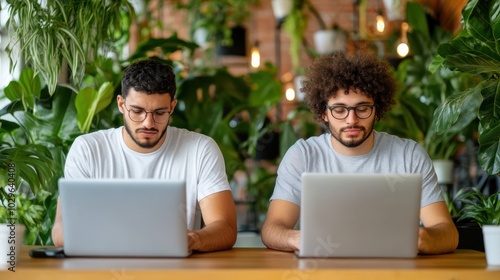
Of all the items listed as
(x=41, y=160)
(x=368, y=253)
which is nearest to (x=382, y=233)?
(x=368, y=253)

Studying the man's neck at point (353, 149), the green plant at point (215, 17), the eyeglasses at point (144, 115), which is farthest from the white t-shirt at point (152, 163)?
the green plant at point (215, 17)

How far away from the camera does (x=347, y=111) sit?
2756mm

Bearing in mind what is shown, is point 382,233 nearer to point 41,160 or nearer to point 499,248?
point 499,248

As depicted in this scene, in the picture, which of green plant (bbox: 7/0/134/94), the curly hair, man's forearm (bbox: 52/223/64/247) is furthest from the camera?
A: green plant (bbox: 7/0/134/94)

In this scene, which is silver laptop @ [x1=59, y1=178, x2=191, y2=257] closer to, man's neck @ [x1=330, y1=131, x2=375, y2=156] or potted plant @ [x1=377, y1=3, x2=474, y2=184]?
man's neck @ [x1=330, y1=131, x2=375, y2=156]

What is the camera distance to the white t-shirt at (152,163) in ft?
9.31

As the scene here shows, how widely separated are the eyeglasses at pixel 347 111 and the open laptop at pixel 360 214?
60 centimetres

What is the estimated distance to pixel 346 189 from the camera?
2162mm

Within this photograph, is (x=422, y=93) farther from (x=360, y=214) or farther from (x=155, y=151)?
(x=360, y=214)

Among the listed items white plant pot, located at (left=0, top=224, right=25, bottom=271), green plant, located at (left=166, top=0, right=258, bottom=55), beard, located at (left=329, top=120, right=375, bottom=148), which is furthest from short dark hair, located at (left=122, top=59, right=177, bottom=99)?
green plant, located at (left=166, top=0, right=258, bottom=55)

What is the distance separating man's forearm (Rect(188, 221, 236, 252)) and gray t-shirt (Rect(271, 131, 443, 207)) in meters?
0.25

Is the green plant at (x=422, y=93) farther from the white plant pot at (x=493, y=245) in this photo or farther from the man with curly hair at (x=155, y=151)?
the white plant pot at (x=493, y=245)

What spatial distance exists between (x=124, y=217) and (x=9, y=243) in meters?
0.31

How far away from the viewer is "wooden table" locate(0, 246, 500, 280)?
1.96m
